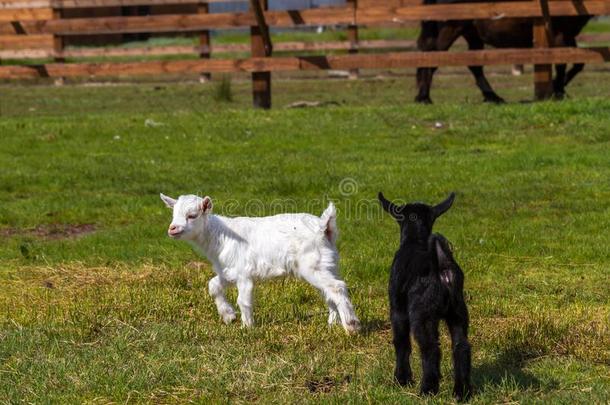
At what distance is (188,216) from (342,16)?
10353 mm

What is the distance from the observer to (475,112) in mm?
15641

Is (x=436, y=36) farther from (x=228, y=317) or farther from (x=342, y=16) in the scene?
Answer: (x=228, y=317)

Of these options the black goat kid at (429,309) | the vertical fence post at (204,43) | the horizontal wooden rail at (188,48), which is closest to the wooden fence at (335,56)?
the vertical fence post at (204,43)

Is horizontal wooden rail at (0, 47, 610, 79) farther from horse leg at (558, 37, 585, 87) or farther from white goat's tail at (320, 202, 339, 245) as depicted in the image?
white goat's tail at (320, 202, 339, 245)

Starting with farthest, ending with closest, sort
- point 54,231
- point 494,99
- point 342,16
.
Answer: point 494,99
point 342,16
point 54,231

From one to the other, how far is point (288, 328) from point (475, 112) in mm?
8929

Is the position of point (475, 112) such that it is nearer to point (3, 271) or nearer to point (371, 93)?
point (371, 93)

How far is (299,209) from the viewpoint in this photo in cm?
1120

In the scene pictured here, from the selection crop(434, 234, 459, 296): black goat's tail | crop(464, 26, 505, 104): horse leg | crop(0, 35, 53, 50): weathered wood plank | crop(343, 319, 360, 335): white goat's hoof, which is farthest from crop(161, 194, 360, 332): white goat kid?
crop(0, 35, 53, 50): weathered wood plank

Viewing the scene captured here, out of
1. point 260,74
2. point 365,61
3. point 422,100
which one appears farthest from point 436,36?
point 260,74

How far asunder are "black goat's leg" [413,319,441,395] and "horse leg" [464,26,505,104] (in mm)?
12816

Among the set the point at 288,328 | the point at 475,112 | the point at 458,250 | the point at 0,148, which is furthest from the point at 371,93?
the point at 288,328

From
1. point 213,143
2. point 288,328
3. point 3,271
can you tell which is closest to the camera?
point 288,328

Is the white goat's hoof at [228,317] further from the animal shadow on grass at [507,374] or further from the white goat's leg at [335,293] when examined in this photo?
the animal shadow on grass at [507,374]
